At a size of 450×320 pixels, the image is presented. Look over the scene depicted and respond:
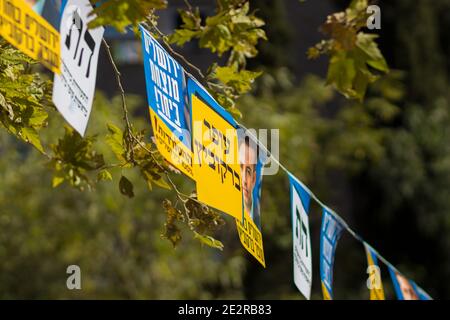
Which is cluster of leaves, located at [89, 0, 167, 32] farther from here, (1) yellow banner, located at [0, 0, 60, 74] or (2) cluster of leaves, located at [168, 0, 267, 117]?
(2) cluster of leaves, located at [168, 0, 267, 117]

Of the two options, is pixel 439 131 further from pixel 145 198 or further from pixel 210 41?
pixel 210 41

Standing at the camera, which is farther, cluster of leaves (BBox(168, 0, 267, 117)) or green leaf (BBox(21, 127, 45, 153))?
cluster of leaves (BBox(168, 0, 267, 117))

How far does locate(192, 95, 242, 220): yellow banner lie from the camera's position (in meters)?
3.69

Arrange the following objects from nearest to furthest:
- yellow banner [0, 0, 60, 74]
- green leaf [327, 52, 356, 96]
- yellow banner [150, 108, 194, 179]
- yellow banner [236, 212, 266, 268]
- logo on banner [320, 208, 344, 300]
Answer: yellow banner [0, 0, 60, 74], yellow banner [150, 108, 194, 179], green leaf [327, 52, 356, 96], yellow banner [236, 212, 266, 268], logo on banner [320, 208, 344, 300]

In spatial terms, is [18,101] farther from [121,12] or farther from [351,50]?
[351,50]

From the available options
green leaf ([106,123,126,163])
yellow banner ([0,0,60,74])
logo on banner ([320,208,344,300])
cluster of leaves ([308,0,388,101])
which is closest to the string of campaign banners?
yellow banner ([0,0,60,74])

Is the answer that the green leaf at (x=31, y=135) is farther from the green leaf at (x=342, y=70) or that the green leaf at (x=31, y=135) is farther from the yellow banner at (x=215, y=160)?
the green leaf at (x=342, y=70)

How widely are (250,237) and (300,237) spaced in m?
0.78

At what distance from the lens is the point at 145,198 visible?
10.4 meters

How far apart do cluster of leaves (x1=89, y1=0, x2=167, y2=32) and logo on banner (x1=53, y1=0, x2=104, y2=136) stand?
123 millimetres

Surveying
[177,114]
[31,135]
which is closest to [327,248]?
[177,114]

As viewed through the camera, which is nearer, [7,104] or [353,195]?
[7,104]

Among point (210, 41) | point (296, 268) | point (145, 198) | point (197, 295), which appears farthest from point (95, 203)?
point (210, 41)
